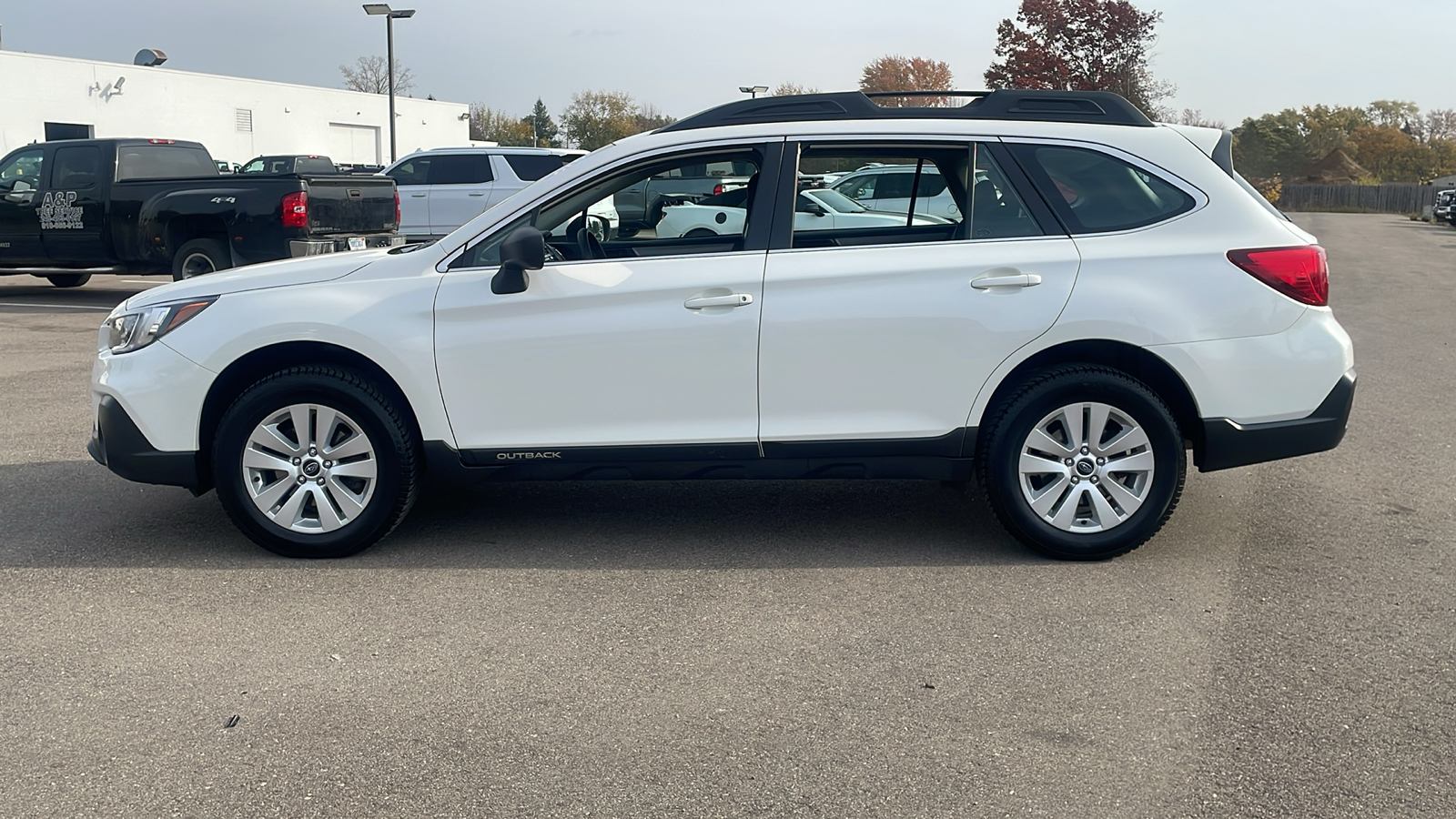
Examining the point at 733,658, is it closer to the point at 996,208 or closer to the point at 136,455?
the point at 996,208

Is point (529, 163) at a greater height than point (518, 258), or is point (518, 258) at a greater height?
point (529, 163)

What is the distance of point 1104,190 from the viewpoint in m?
5.37

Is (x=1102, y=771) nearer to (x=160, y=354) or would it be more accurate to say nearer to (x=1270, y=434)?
Result: (x=1270, y=434)

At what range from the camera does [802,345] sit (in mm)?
5238

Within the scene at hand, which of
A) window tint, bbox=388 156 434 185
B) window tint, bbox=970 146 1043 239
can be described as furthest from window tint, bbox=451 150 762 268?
window tint, bbox=388 156 434 185

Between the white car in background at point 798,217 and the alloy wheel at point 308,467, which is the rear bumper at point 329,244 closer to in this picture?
the alloy wheel at point 308,467

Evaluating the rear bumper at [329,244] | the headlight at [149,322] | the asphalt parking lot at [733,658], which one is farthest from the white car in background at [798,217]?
the rear bumper at [329,244]

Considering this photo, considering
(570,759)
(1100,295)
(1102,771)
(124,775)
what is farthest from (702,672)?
(1100,295)

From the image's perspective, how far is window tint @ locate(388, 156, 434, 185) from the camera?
2039 centimetres

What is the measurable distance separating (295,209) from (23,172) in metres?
4.48

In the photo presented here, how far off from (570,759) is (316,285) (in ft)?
8.71

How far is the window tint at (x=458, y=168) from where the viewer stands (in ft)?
66.7

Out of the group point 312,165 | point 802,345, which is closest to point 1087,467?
point 802,345

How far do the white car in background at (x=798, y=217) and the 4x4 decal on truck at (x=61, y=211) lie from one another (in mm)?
12399
